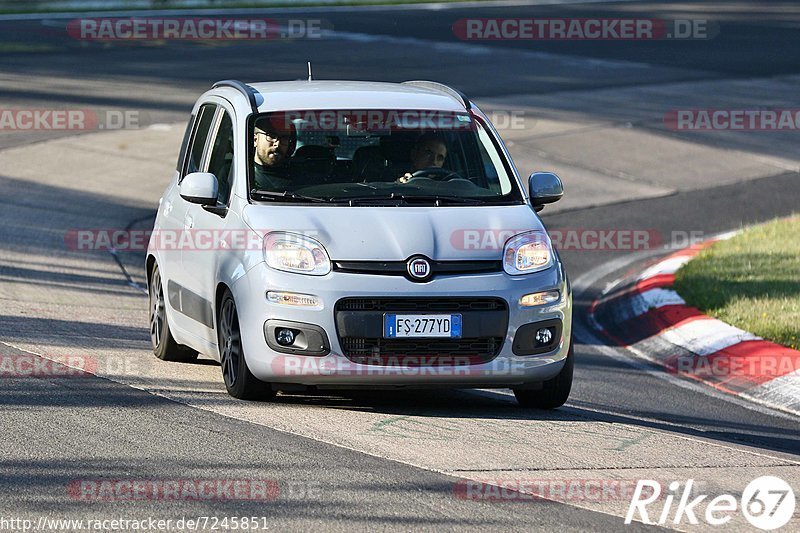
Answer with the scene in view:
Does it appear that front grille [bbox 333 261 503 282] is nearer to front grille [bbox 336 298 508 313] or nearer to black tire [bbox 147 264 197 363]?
front grille [bbox 336 298 508 313]

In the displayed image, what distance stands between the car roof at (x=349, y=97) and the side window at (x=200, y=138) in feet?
1.18

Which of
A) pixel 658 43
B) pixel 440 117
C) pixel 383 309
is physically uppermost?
pixel 440 117

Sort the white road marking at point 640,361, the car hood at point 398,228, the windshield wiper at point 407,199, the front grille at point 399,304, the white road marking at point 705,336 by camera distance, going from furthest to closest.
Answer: the white road marking at point 705,336 < the white road marking at point 640,361 < the windshield wiper at point 407,199 < the car hood at point 398,228 < the front grille at point 399,304

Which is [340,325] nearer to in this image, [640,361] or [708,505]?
[708,505]

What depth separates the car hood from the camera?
7.60 metres

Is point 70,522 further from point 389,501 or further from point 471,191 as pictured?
point 471,191

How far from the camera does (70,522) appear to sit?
5664 millimetres

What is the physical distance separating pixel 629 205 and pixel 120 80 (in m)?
10.8

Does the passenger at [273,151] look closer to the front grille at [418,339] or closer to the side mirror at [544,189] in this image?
the front grille at [418,339]

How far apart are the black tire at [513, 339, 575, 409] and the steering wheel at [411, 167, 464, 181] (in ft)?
4.02

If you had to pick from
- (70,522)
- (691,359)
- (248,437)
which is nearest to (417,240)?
(248,437)

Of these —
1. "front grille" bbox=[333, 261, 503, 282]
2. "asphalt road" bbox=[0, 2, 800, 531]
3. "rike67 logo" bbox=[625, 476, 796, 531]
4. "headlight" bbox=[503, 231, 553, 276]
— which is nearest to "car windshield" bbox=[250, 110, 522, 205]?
"headlight" bbox=[503, 231, 553, 276]

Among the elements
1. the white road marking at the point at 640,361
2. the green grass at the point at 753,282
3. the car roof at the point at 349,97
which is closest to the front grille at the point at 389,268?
the car roof at the point at 349,97

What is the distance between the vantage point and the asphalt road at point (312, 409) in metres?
6.11
